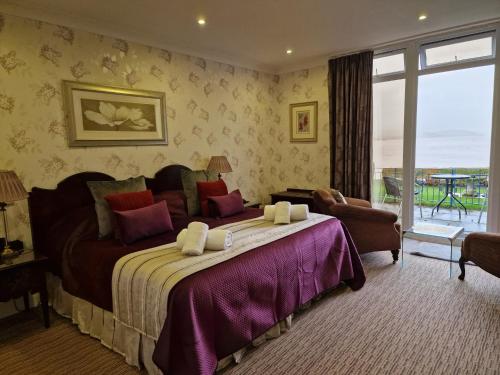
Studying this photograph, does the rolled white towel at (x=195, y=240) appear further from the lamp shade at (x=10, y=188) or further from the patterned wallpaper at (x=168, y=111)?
the patterned wallpaper at (x=168, y=111)

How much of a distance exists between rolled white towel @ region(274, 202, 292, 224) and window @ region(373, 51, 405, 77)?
275 centimetres

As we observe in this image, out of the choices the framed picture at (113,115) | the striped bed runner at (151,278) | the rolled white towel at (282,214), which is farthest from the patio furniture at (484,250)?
the framed picture at (113,115)

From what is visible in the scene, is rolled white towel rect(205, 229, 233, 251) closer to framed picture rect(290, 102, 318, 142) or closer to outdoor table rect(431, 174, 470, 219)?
framed picture rect(290, 102, 318, 142)

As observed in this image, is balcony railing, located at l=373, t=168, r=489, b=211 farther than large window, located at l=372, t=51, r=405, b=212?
No

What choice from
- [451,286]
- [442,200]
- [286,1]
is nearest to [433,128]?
[442,200]

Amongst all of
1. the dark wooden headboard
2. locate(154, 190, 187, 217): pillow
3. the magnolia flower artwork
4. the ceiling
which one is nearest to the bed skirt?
the dark wooden headboard

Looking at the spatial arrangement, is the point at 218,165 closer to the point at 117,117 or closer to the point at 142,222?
the point at 117,117

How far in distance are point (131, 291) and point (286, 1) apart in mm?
2725

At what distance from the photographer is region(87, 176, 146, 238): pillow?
2.76 metres

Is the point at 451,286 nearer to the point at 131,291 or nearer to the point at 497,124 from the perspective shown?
the point at 497,124

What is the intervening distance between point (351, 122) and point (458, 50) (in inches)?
58.9

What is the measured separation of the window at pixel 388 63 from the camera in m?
4.41

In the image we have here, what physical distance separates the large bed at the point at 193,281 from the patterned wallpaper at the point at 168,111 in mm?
296

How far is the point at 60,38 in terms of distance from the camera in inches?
120
